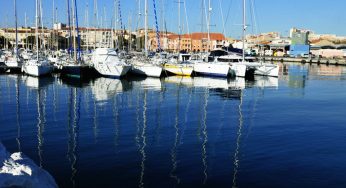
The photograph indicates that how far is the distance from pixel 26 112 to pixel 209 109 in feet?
33.5

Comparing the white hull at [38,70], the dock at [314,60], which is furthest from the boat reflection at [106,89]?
the dock at [314,60]

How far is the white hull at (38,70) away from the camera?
45.2 metres

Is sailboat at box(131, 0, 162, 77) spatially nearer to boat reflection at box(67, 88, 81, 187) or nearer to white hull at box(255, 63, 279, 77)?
white hull at box(255, 63, 279, 77)

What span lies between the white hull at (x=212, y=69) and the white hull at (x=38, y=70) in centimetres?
1690

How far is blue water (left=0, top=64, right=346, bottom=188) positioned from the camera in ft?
37.1

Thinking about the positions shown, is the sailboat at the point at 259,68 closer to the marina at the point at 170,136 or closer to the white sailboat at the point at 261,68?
the white sailboat at the point at 261,68

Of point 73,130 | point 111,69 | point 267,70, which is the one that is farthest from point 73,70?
point 73,130

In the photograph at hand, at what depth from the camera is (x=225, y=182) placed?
10.8 metres

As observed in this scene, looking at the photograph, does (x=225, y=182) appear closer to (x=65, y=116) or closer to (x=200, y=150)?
(x=200, y=150)

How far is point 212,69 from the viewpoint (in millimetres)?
46875

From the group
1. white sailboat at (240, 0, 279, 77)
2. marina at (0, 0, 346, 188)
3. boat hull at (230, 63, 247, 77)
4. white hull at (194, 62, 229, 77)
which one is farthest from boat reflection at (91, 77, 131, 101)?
white sailboat at (240, 0, 279, 77)

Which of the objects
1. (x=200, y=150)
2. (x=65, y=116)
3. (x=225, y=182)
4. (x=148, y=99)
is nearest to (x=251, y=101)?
(x=148, y=99)

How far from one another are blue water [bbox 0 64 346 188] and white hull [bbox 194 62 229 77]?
49.0 feet

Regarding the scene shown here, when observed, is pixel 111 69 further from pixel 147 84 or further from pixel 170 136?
pixel 170 136
